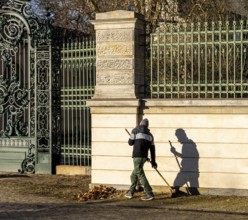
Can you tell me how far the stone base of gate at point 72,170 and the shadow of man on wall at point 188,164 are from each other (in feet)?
11.4

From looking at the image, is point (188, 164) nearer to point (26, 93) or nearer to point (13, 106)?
point (26, 93)

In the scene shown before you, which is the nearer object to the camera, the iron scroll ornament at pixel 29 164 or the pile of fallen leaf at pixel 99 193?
the pile of fallen leaf at pixel 99 193

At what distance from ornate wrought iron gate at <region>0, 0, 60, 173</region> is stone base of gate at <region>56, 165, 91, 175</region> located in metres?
0.29

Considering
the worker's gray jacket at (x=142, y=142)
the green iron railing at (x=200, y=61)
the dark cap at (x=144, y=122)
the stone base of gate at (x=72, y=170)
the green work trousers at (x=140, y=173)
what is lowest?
the stone base of gate at (x=72, y=170)

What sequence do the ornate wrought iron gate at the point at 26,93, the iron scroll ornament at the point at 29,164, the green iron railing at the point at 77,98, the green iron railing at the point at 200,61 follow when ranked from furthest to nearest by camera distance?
the iron scroll ornament at the point at 29,164 → the ornate wrought iron gate at the point at 26,93 → the green iron railing at the point at 77,98 → the green iron railing at the point at 200,61

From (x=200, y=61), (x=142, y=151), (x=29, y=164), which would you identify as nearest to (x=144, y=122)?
(x=142, y=151)

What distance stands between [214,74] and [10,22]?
659 centimetres

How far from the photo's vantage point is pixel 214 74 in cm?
1410

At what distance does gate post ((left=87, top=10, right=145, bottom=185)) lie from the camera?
46.6 ft

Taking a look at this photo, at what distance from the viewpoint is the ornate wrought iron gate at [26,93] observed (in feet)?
57.8

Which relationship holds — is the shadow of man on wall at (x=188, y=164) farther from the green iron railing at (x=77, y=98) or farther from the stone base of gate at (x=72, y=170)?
the green iron railing at (x=77, y=98)

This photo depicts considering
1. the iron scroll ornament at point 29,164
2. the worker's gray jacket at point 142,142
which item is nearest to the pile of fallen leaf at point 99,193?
the worker's gray jacket at point 142,142

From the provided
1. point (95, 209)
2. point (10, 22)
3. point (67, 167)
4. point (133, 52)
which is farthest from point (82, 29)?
point (95, 209)

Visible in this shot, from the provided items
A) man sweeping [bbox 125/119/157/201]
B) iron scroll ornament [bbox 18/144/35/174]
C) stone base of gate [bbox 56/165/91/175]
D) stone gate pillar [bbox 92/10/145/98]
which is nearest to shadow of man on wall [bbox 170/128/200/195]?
man sweeping [bbox 125/119/157/201]
